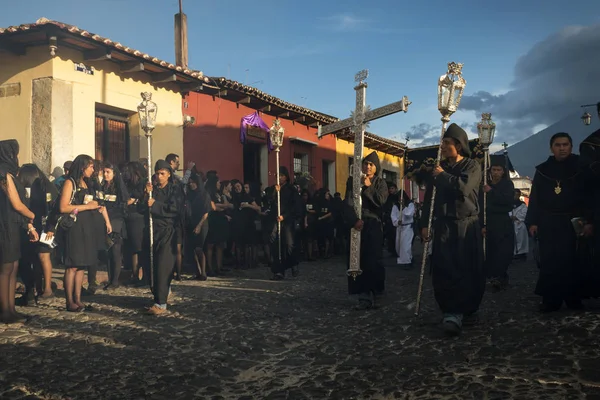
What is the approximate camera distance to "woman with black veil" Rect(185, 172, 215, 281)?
29.6 ft

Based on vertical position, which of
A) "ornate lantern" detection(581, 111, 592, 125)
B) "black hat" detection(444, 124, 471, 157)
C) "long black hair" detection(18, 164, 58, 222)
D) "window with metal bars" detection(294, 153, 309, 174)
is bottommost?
"long black hair" detection(18, 164, 58, 222)

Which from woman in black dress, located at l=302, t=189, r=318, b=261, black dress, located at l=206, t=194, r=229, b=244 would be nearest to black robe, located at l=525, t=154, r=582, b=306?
black dress, located at l=206, t=194, r=229, b=244

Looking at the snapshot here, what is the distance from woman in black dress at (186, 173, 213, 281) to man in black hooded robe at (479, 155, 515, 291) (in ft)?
15.3

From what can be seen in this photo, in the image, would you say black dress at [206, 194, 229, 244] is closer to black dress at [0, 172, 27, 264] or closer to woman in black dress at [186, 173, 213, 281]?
woman in black dress at [186, 173, 213, 281]

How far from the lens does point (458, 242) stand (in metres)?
5.10

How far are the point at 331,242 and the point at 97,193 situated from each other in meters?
7.85

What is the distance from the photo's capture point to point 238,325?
18.4ft

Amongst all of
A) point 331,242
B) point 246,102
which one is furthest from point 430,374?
point 246,102

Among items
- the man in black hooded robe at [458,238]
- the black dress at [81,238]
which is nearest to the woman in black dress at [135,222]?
the black dress at [81,238]

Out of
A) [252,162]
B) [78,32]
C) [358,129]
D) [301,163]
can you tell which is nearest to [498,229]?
[358,129]

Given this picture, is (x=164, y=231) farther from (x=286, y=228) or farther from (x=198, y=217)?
(x=286, y=228)

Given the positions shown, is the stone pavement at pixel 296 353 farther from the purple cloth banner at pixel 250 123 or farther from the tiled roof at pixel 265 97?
the purple cloth banner at pixel 250 123

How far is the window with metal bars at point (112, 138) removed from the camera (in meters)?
11.1

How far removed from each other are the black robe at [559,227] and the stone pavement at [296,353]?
31 centimetres
